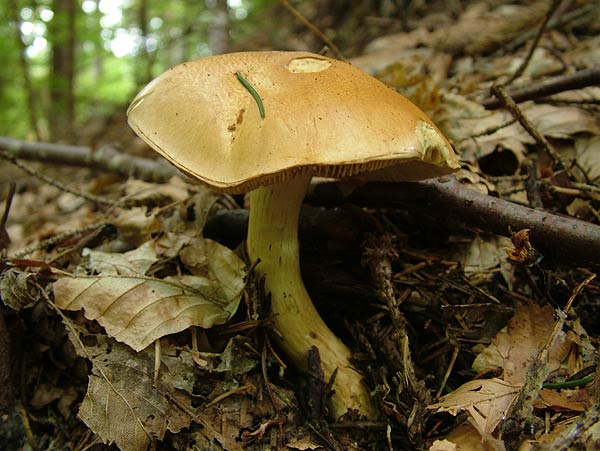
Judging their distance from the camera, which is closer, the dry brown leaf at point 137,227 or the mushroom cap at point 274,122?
the mushroom cap at point 274,122

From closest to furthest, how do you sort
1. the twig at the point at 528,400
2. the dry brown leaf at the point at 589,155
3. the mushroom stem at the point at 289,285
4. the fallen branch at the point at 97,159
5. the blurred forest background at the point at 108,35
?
the twig at the point at 528,400 < the mushroom stem at the point at 289,285 < the dry brown leaf at the point at 589,155 < the fallen branch at the point at 97,159 < the blurred forest background at the point at 108,35

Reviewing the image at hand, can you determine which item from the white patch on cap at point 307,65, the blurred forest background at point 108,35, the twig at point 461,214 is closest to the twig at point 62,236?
the twig at point 461,214

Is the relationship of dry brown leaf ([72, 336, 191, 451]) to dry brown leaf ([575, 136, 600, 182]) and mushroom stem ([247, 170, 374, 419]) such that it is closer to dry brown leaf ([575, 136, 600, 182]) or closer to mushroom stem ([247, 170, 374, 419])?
mushroom stem ([247, 170, 374, 419])

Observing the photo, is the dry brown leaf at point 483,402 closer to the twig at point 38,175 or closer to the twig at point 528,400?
the twig at point 528,400

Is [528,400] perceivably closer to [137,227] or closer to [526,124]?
[526,124]

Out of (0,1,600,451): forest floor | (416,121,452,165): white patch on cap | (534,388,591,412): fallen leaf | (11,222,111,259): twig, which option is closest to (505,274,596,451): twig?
(0,1,600,451): forest floor

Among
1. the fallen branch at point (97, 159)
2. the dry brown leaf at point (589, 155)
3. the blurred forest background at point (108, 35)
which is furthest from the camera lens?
the blurred forest background at point (108, 35)

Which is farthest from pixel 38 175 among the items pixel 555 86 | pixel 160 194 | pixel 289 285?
pixel 555 86
